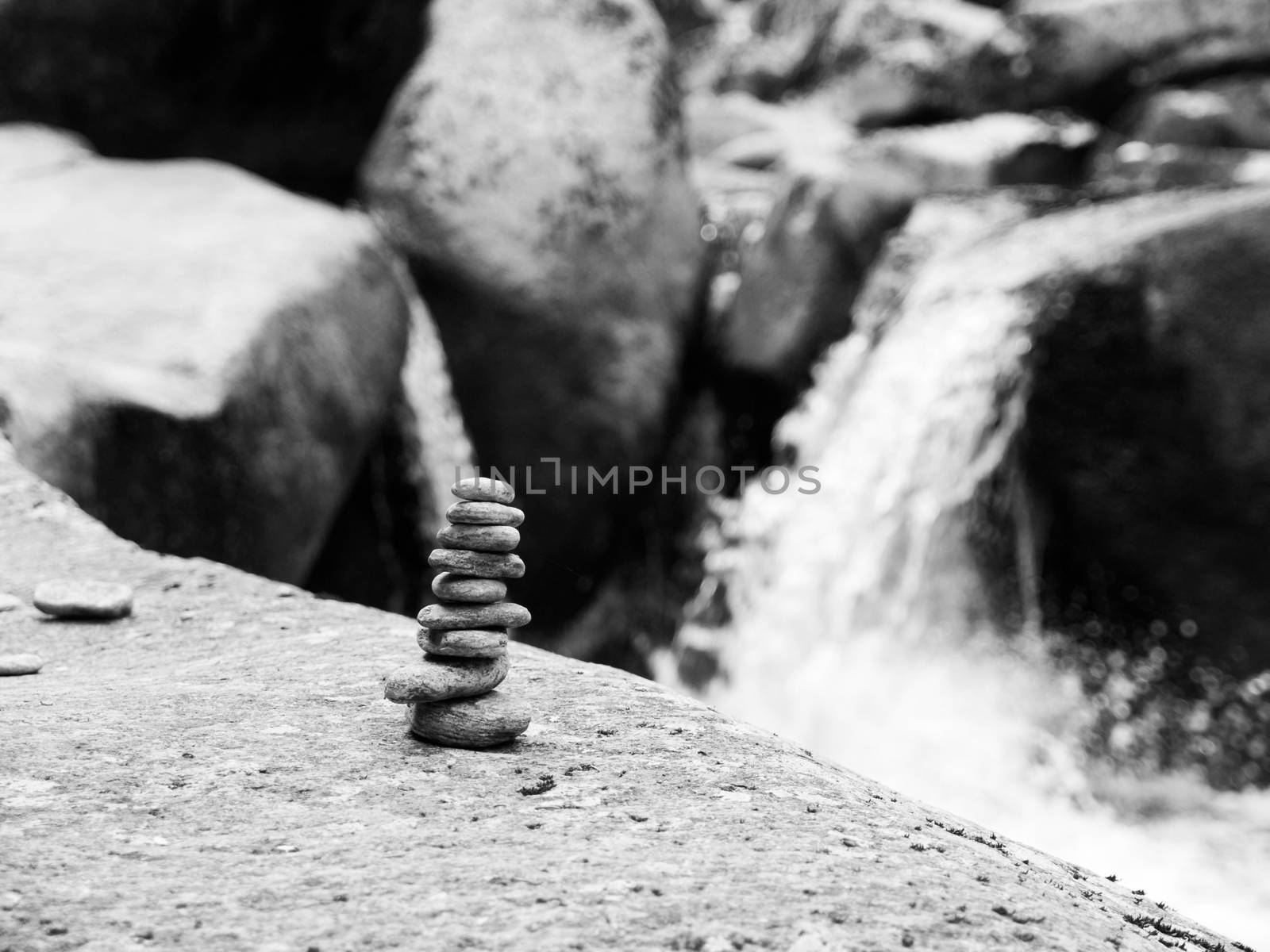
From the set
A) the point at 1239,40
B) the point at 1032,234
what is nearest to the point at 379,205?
the point at 1032,234

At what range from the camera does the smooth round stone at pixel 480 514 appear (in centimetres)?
234

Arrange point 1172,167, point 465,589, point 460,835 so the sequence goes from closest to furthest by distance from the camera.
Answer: point 460,835 → point 465,589 → point 1172,167

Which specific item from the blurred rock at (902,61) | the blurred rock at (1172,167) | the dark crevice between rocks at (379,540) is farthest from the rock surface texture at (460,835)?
the blurred rock at (902,61)

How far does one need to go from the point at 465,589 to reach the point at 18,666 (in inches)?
51.9

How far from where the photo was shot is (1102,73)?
12.0 meters

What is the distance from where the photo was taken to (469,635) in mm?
2283

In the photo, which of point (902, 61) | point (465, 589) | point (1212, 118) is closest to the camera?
point (465, 589)

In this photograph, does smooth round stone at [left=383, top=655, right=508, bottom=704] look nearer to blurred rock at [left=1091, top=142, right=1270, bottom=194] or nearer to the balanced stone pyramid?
the balanced stone pyramid

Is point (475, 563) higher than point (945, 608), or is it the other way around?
point (475, 563)

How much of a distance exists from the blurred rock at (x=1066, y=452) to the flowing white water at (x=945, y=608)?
2cm

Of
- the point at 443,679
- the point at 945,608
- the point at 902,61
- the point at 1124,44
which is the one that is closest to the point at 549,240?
the point at 945,608

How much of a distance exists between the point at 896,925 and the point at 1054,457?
199 inches

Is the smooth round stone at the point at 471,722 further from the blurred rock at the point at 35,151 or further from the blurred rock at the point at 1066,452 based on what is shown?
the blurred rock at the point at 35,151

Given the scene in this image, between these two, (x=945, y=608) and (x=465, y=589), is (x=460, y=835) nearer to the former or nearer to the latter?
(x=465, y=589)
